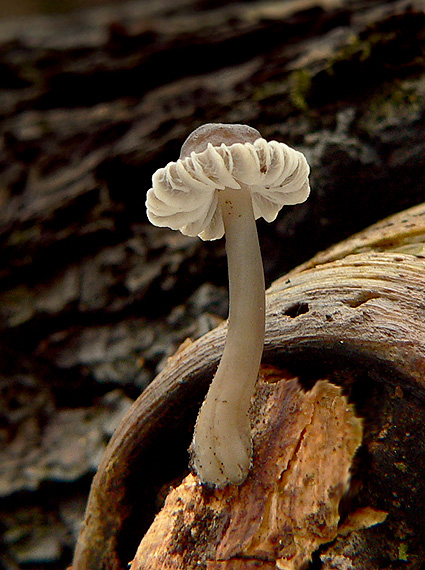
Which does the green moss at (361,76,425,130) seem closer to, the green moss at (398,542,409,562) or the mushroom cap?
the mushroom cap

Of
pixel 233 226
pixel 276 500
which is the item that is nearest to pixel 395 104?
pixel 233 226

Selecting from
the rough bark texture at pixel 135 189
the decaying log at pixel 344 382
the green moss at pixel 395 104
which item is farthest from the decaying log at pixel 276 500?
the green moss at pixel 395 104

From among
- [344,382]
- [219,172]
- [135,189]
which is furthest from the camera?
[135,189]

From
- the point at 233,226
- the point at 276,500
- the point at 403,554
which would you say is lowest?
the point at 403,554

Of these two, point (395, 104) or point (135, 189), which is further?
point (135, 189)

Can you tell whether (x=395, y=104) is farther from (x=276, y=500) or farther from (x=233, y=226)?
(x=276, y=500)

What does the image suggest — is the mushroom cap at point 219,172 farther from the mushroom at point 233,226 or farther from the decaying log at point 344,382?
the decaying log at point 344,382
